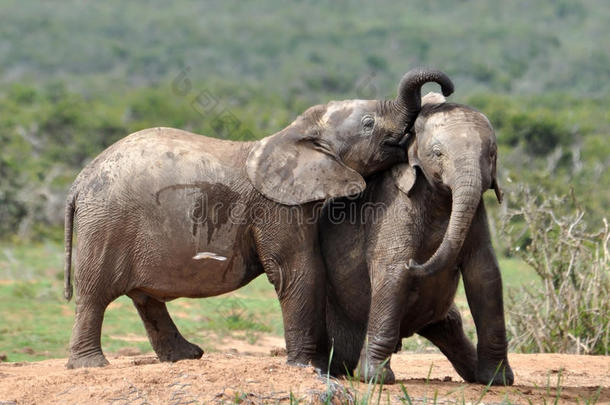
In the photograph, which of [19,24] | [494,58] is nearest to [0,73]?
[19,24]

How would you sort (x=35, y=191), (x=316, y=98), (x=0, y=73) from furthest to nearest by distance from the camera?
(x=0, y=73)
(x=316, y=98)
(x=35, y=191)

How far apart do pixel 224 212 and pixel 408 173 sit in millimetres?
1156

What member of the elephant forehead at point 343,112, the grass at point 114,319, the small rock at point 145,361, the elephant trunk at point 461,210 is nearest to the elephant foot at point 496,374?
the elephant trunk at point 461,210

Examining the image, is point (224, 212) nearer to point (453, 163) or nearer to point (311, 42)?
point (453, 163)

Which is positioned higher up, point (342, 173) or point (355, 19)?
point (355, 19)

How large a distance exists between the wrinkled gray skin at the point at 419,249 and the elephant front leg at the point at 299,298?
11.4 inches

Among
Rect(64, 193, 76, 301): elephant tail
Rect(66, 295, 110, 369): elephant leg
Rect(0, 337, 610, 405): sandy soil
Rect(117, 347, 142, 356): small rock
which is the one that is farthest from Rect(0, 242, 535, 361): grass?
Rect(0, 337, 610, 405): sandy soil

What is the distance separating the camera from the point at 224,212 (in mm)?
7344

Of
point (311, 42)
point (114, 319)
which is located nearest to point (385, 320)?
point (114, 319)

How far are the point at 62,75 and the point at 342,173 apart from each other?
2370 inches

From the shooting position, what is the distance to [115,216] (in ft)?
23.9

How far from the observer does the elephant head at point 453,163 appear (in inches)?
263

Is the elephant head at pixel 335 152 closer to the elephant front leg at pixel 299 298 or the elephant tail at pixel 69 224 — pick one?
the elephant front leg at pixel 299 298

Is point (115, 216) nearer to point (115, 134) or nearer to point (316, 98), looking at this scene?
point (115, 134)
